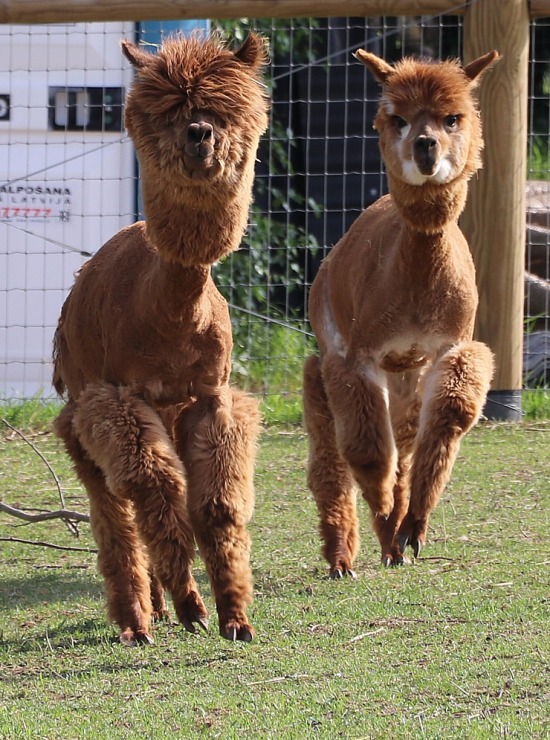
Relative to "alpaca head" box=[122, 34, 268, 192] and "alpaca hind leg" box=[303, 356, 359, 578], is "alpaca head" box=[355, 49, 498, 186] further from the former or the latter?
"alpaca hind leg" box=[303, 356, 359, 578]

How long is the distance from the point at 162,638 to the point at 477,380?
4.64 ft

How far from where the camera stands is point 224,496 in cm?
383

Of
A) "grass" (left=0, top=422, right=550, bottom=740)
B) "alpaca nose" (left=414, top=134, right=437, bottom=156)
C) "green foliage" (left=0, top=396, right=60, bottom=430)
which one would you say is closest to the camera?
"grass" (left=0, top=422, right=550, bottom=740)

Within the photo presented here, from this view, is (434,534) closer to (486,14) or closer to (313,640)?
(313,640)

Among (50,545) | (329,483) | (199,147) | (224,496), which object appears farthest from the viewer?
(50,545)

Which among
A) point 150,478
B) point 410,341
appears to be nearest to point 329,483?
point 410,341

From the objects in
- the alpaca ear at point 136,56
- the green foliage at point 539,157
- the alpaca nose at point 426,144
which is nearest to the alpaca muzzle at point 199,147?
the alpaca ear at point 136,56

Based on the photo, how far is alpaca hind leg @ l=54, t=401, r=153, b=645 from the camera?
398 cm

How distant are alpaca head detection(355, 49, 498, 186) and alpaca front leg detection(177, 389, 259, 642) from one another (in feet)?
3.68

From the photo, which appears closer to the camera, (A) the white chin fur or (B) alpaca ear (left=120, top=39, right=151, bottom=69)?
(B) alpaca ear (left=120, top=39, right=151, bottom=69)

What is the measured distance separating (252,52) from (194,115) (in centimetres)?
37

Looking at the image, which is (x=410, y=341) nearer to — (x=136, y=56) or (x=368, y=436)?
(x=368, y=436)

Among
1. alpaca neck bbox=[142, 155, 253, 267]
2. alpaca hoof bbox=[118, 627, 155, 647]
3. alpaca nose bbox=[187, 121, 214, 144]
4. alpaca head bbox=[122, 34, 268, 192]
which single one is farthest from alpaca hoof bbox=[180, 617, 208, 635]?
alpaca nose bbox=[187, 121, 214, 144]

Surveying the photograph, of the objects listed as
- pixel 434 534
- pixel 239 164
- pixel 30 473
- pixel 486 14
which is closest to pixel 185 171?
pixel 239 164
